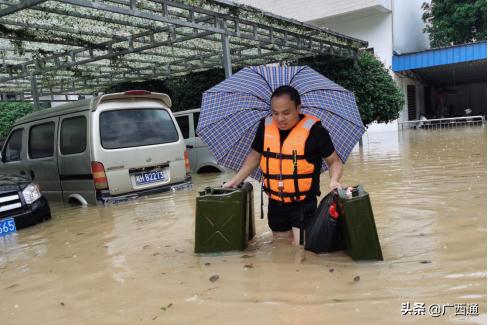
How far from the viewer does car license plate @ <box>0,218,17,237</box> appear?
5164 millimetres

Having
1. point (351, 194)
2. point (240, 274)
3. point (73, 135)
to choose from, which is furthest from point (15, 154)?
point (351, 194)

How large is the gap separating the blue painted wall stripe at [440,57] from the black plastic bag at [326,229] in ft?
65.1

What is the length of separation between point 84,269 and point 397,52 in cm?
2196

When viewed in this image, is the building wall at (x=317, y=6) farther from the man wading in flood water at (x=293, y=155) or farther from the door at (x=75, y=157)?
the man wading in flood water at (x=293, y=155)

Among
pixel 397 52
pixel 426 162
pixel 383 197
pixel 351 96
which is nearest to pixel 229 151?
pixel 351 96

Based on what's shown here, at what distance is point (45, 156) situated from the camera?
23.5ft

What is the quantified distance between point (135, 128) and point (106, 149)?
584mm

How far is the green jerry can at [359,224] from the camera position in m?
3.25

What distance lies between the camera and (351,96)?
3971 mm

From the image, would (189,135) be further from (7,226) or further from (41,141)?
(7,226)

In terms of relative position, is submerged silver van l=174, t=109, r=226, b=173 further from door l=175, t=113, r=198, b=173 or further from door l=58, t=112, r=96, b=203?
door l=58, t=112, r=96, b=203

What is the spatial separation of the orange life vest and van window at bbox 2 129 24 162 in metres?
5.76

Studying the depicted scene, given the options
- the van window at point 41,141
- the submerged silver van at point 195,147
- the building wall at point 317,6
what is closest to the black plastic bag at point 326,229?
the van window at point 41,141

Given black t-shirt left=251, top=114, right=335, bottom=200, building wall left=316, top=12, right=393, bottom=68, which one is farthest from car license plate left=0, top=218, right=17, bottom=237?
building wall left=316, top=12, right=393, bottom=68
